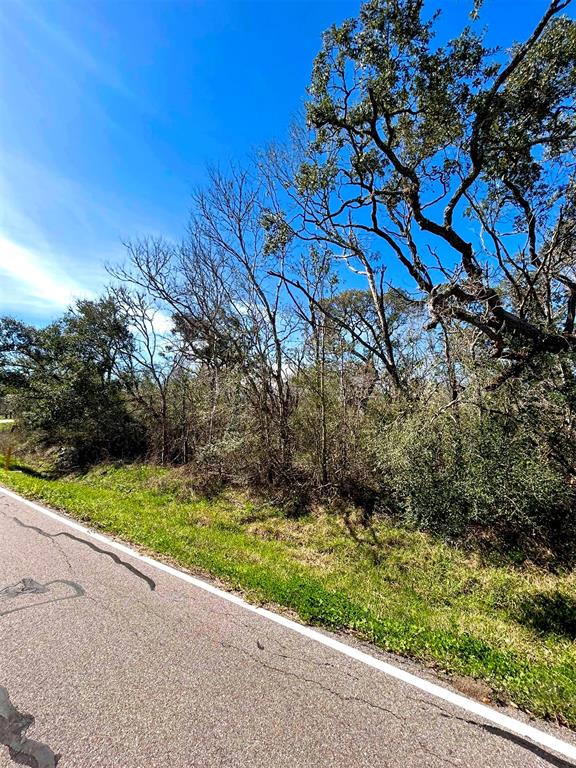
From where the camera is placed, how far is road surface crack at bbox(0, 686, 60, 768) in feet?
6.25

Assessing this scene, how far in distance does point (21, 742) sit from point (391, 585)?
410cm

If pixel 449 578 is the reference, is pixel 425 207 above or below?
above

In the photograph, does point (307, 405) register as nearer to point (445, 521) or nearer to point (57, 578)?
point (445, 521)

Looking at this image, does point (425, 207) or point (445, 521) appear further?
point (425, 207)

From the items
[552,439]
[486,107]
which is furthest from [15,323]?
[552,439]

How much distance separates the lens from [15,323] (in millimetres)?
17688

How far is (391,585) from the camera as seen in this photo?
485 centimetres

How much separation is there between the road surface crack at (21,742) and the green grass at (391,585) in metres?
2.26

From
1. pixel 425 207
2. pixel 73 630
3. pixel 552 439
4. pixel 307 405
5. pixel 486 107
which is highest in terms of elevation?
→ pixel 486 107

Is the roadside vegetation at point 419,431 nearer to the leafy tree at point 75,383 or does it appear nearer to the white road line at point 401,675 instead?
the white road line at point 401,675

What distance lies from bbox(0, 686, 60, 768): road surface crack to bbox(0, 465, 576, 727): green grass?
2.26m

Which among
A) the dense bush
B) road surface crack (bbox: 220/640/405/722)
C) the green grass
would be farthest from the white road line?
the dense bush

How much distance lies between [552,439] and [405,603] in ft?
10.4

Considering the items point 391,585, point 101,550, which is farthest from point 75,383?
point 391,585
